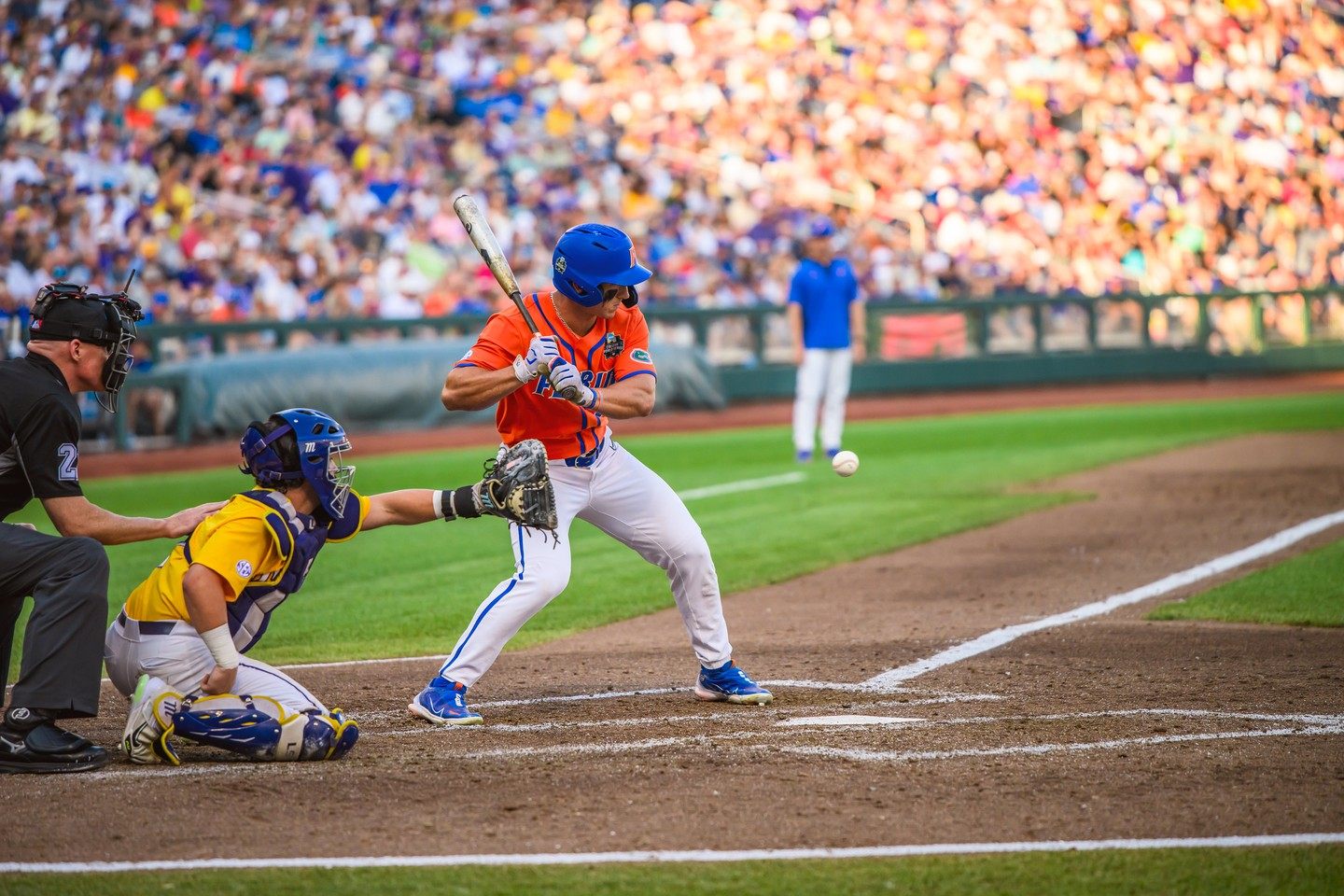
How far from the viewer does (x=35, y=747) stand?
5211 mm

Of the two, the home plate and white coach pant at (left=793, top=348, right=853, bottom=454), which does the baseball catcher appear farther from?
white coach pant at (left=793, top=348, right=853, bottom=454)

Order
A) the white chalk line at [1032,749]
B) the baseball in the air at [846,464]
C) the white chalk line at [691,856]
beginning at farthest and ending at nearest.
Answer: the baseball in the air at [846,464] → the white chalk line at [1032,749] → the white chalk line at [691,856]

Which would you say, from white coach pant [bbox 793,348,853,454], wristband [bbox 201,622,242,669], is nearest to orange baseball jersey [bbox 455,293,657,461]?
wristband [bbox 201,622,242,669]

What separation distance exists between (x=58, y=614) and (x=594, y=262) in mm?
2175

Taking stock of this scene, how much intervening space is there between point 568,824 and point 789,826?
609 mm

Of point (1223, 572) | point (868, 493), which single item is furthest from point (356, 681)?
point (868, 493)

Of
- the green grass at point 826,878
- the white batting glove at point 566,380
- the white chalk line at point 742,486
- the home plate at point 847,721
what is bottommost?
the white chalk line at point 742,486

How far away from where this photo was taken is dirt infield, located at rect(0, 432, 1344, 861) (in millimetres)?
4332

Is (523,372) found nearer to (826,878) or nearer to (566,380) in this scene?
(566,380)

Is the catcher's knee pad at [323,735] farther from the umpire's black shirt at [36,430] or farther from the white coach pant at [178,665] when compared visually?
the umpire's black shirt at [36,430]

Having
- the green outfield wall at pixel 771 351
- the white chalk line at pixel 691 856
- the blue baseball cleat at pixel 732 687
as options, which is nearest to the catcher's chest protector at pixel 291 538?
the white chalk line at pixel 691 856

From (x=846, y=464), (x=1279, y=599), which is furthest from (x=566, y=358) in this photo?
(x=1279, y=599)

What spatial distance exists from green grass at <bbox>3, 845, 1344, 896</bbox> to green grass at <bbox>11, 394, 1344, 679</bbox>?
150 inches

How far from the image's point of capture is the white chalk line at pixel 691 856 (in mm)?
4047
